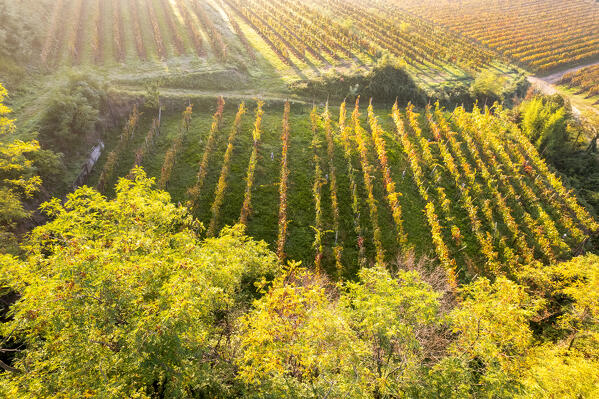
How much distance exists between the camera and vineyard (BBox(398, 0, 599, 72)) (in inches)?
3110

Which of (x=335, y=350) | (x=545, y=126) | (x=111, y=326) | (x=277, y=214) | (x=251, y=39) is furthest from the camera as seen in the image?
(x=251, y=39)

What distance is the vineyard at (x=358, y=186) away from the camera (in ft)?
81.5

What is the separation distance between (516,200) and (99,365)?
38839 mm

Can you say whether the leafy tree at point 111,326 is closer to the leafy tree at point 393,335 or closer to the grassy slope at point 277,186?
the leafy tree at point 393,335

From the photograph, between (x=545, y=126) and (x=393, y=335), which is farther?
(x=545, y=126)

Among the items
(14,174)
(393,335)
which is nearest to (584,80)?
(393,335)

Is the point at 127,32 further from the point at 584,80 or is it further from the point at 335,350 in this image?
the point at 584,80

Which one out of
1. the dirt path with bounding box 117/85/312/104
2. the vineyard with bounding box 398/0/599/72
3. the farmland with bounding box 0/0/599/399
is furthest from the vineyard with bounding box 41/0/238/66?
the vineyard with bounding box 398/0/599/72

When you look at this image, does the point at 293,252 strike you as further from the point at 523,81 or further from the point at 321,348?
the point at 523,81

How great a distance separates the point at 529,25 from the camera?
97125 mm

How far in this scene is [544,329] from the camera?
70.9ft

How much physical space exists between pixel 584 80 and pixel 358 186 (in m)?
80.8

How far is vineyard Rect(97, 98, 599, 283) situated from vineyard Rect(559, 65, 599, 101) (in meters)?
47.8

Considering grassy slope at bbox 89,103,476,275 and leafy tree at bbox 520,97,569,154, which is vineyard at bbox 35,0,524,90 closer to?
leafy tree at bbox 520,97,569,154
